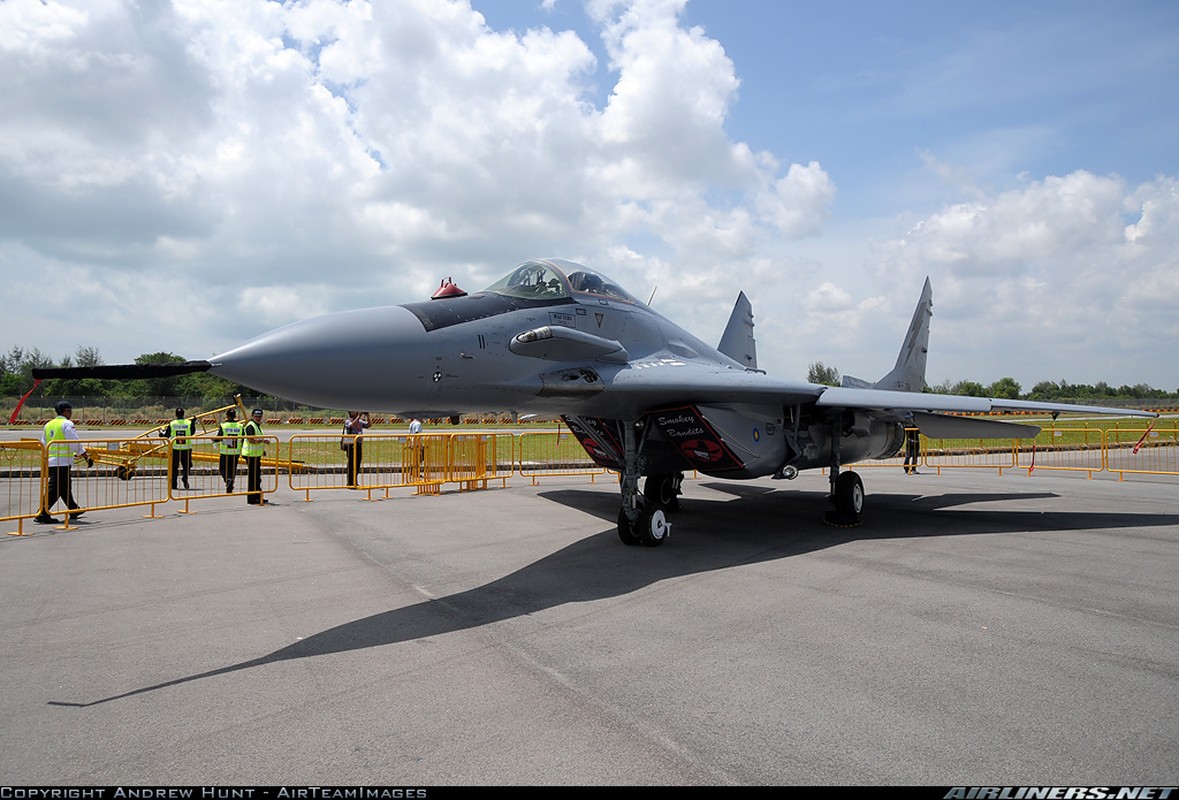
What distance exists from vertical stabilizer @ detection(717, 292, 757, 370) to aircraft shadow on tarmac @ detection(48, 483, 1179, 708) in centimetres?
279

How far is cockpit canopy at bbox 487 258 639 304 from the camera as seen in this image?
683 cm

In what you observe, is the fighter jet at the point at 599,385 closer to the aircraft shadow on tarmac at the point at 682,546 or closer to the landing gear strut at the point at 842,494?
the landing gear strut at the point at 842,494

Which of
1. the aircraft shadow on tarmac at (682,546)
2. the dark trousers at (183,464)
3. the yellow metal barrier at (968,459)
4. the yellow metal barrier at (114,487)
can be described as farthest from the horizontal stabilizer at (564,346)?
the yellow metal barrier at (968,459)

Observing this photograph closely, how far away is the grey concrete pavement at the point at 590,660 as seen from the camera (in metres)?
2.86

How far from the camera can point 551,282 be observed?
711cm

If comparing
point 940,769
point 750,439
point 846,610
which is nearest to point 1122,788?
point 940,769

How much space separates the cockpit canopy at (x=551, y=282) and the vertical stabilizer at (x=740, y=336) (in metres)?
6.59

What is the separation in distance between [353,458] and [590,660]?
10.9 metres

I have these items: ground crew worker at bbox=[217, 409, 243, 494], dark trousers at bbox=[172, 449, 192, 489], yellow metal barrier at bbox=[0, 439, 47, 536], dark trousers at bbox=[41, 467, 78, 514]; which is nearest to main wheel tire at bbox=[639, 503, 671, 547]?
yellow metal barrier at bbox=[0, 439, 47, 536]

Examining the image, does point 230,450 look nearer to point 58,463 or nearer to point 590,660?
point 58,463

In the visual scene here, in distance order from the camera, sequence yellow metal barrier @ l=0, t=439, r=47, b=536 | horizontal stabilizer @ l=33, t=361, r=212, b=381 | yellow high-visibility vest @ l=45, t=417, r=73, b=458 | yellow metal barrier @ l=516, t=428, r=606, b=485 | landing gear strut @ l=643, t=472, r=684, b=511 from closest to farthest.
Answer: horizontal stabilizer @ l=33, t=361, r=212, b=381, yellow metal barrier @ l=0, t=439, r=47, b=536, yellow high-visibility vest @ l=45, t=417, r=73, b=458, landing gear strut @ l=643, t=472, r=684, b=511, yellow metal barrier @ l=516, t=428, r=606, b=485

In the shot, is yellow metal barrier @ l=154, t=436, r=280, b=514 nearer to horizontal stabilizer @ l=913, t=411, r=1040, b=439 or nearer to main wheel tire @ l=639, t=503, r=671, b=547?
main wheel tire @ l=639, t=503, r=671, b=547

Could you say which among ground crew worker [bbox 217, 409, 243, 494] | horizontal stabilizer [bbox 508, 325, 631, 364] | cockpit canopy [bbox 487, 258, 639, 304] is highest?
cockpit canopy [bbox 487, 258, 639, 304]

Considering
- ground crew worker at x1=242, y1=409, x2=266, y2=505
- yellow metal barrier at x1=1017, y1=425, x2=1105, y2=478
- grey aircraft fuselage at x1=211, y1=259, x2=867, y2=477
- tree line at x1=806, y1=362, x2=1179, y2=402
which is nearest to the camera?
grey aircraft fuselage at x1=211, y1=259, x2=867, y2=477
